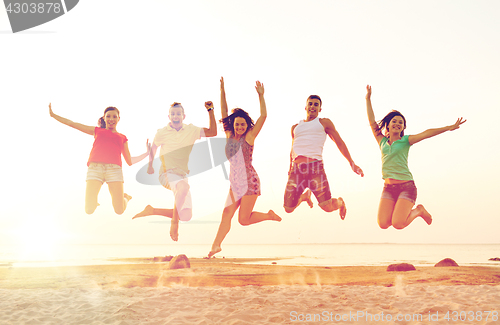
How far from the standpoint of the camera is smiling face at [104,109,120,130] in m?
9.06

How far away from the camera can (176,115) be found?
857cm

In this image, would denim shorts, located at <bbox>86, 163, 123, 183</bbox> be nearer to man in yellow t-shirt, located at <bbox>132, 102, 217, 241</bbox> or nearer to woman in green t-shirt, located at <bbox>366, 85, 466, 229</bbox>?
man in yellow t-shirt, located at <bbox>132, 102, 217, 241</bbox>

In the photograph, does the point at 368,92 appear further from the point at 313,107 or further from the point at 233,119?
the point at 233,119

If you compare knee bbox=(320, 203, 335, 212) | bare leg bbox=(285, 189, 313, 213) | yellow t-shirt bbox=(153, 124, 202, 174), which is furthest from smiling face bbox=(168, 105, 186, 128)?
knee bbox=(320, 203, 335, 212)

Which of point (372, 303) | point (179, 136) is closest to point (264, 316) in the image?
point (372, 303)

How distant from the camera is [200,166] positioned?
335 inches

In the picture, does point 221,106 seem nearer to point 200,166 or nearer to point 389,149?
point 200,166

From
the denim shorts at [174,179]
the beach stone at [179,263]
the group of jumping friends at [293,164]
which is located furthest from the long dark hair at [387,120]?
the beach stone at [179,263]

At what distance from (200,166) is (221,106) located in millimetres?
1439

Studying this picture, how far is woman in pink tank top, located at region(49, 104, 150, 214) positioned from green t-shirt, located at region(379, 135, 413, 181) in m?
5.66

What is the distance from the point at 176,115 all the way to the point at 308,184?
3.40 meters

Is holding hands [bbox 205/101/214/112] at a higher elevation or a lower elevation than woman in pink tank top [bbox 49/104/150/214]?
higher

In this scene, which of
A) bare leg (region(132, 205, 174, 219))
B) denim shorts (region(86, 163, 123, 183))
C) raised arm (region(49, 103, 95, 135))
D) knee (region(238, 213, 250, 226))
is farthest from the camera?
denim shorts (region(86, 163, 123, 183))

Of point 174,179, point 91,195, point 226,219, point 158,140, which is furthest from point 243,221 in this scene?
point 91,195
